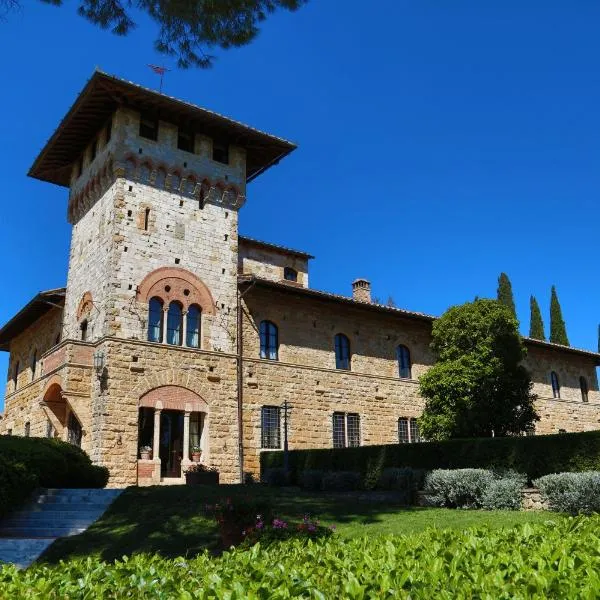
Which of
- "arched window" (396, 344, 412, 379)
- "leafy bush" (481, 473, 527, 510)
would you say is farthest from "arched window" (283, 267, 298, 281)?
"leafy bush" (481, 473, 527, 510)

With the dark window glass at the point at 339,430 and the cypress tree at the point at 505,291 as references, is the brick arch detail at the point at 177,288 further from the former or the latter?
the cypress tree at the point at 505,291

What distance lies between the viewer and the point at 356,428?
24891 millimetres

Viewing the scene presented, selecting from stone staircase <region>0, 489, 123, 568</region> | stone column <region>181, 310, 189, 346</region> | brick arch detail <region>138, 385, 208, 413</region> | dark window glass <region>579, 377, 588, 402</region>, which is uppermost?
stone column <region>181, 310, 189, 346</region>

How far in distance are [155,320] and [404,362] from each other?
470 inches

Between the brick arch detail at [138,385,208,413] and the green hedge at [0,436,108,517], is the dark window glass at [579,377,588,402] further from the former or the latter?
the green hedge at [0,436,108,517]

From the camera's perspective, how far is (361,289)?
101 feet

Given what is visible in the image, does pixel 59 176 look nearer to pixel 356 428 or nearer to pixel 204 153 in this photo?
pixel 204 153

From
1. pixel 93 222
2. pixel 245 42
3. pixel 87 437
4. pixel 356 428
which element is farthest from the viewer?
pixel 356 428

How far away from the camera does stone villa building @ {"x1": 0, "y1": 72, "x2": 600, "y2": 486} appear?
19547mm

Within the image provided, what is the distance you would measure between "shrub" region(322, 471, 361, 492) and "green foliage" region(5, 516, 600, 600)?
12.5 m

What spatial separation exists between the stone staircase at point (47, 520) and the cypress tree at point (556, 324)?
40.7m

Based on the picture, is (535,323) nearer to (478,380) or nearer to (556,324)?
(556,324)

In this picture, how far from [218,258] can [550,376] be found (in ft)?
67.8

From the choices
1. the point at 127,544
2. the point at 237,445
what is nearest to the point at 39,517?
the point at 127,544
